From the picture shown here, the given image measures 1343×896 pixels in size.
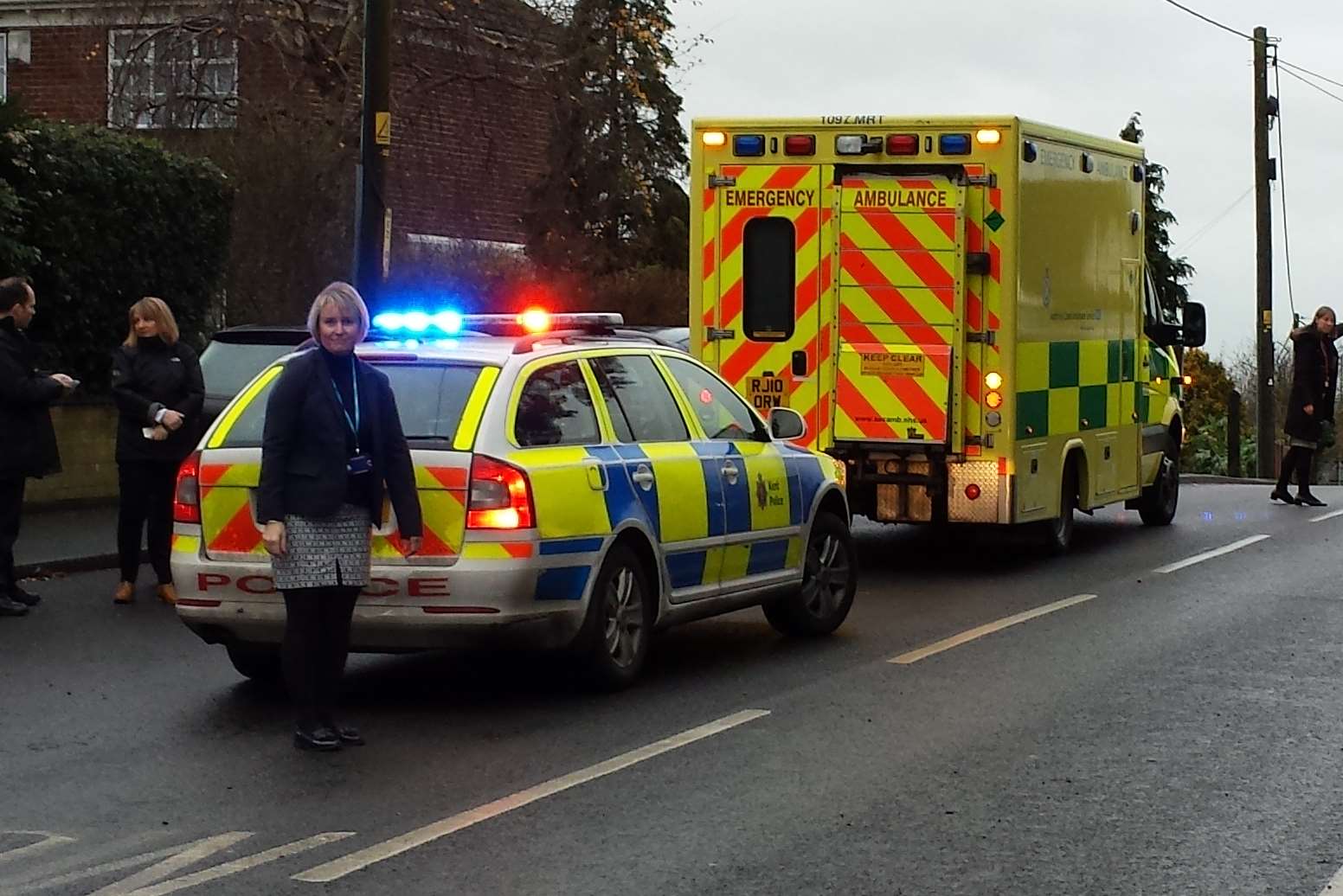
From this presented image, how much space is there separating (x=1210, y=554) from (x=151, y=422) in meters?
7.86

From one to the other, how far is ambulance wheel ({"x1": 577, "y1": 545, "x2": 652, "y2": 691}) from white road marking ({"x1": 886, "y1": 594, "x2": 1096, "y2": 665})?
60.4 inches

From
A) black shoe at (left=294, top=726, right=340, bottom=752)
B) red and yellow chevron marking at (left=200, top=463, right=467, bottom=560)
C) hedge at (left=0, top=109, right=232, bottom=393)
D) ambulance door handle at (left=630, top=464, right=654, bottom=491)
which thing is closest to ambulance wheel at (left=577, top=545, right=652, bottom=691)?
ambulance door handle at (left=630, top=464, right=654, bottom=491)

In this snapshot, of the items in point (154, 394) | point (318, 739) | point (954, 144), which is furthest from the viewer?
point (954, 144)

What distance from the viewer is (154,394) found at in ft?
39.3

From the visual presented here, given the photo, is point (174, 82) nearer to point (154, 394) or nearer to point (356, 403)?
point (154, 394)

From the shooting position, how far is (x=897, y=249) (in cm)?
1384

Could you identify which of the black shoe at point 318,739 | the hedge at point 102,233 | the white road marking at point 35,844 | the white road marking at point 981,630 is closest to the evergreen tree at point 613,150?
the hedge at point 102,233

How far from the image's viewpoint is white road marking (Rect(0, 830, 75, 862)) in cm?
634

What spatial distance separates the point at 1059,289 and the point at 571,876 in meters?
→ 9.26

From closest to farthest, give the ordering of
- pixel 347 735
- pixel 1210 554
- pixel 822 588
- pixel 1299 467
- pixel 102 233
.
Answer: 1. pixel 347 735
2. pixel 822 588
3. pixel 1210 554
4. pixel 102 233
5. pixel 1299 467

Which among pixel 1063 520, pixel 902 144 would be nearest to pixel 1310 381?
pixel 1063 520

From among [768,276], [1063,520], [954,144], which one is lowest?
[1063,520]

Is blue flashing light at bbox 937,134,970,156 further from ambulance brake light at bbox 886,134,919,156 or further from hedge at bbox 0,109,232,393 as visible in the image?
hedge at bbox 0,109,232,393

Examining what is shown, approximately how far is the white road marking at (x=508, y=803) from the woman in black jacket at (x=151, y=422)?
4.63m
